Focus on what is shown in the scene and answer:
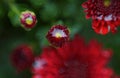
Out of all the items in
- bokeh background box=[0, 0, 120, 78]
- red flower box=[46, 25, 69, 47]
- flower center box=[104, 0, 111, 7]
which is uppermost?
bokeh background box=[0, 0, 120, 78]

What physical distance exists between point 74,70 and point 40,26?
10.1 inches

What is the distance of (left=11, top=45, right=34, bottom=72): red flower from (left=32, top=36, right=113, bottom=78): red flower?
0.07 meters

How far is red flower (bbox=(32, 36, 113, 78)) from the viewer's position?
1852 millimetres

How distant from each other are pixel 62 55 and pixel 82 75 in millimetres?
149

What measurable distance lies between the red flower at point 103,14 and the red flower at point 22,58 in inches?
20.5

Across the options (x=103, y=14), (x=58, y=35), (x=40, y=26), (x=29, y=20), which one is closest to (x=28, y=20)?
(x=29, y=20)

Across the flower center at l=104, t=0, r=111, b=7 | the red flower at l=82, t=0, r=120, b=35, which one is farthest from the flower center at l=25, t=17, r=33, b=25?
the flower center at l=104, t=0, r=111, b=7

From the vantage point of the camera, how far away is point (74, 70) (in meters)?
1.96

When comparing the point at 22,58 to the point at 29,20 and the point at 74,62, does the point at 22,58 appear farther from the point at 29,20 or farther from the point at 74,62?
the point at 29,20

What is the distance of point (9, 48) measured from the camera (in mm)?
2217

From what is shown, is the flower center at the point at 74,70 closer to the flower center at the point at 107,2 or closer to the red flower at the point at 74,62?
the red flower at the point at 74,62

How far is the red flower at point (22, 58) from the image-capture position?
78.0 inches

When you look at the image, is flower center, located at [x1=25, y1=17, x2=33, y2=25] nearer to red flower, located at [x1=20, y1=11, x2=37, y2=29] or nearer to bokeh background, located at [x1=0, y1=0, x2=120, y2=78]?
red flower, located at [x1=20, y1=11, x2=37, y2=29]

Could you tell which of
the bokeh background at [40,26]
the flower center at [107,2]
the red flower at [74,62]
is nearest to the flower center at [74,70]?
the red flower at [74,62]
